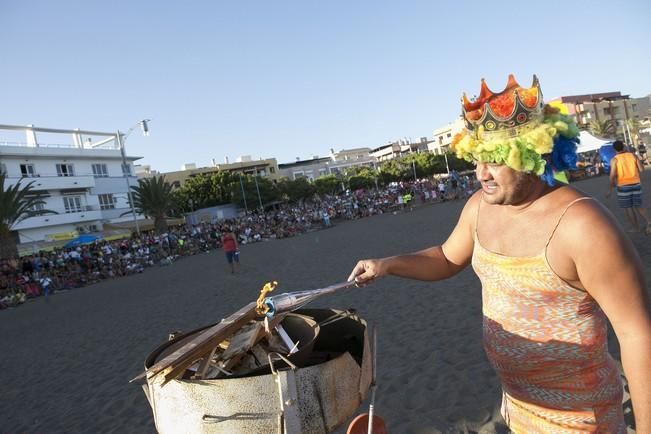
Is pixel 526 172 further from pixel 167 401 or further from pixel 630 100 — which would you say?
pixel 630 100

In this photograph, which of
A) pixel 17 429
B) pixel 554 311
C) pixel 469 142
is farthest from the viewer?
pixel 17 429

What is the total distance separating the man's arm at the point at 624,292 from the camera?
1.35m

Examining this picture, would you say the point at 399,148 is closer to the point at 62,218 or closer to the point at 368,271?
the point at 62,218

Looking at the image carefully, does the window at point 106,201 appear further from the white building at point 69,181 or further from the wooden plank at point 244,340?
the wooden plank at point 244,340

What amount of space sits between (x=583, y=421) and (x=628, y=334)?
1.40ft

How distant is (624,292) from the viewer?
1.37 meters

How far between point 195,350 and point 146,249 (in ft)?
86.1

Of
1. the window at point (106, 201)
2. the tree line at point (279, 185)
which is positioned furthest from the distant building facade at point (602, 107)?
the window at point (106, 201)

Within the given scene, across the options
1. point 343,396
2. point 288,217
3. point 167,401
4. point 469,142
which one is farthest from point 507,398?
point 288,217

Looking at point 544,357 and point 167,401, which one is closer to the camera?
point 167,401

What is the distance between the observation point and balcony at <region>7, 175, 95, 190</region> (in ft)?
136

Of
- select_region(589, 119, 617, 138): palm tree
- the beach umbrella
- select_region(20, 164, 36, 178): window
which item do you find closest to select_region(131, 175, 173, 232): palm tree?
the beach umbrella

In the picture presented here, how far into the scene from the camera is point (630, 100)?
80.2m

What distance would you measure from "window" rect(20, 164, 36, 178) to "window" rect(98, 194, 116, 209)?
7.18m
